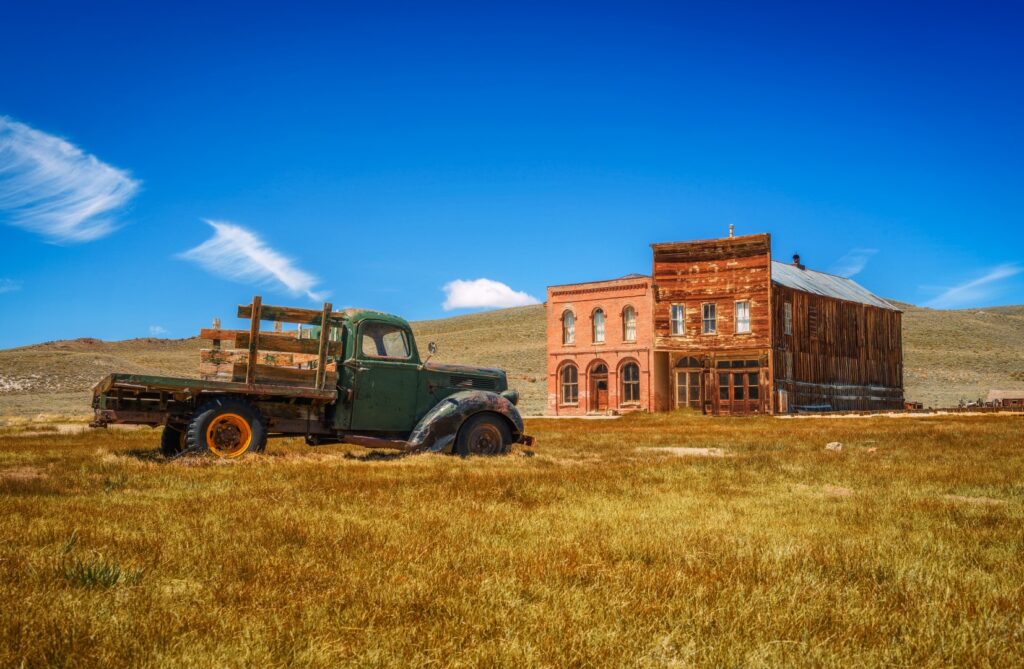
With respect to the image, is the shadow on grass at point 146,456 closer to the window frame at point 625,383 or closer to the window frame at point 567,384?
the window frame at point 625,383

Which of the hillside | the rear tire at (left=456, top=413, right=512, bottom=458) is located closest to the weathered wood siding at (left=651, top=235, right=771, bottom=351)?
the hillside

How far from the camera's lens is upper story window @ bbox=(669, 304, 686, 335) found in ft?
121

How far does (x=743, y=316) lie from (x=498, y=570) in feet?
109

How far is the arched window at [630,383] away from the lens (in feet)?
124

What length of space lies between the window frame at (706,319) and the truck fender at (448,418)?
Answer: 2582 cm

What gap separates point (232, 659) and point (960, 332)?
124 metres

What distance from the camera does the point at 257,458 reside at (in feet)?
33.8

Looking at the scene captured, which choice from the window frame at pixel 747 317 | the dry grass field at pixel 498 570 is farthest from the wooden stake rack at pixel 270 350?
the window frame at pixel 747 317

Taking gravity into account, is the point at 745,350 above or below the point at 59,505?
above

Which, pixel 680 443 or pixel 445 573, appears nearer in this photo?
pixel 445 573

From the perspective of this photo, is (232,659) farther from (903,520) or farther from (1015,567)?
(903,520)

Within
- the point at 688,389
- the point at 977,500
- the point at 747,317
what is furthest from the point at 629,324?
the point at 977,500

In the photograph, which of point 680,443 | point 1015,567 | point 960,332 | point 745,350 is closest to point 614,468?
point 1015,567

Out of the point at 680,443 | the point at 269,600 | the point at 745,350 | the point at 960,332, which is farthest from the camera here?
the point at 960,332
